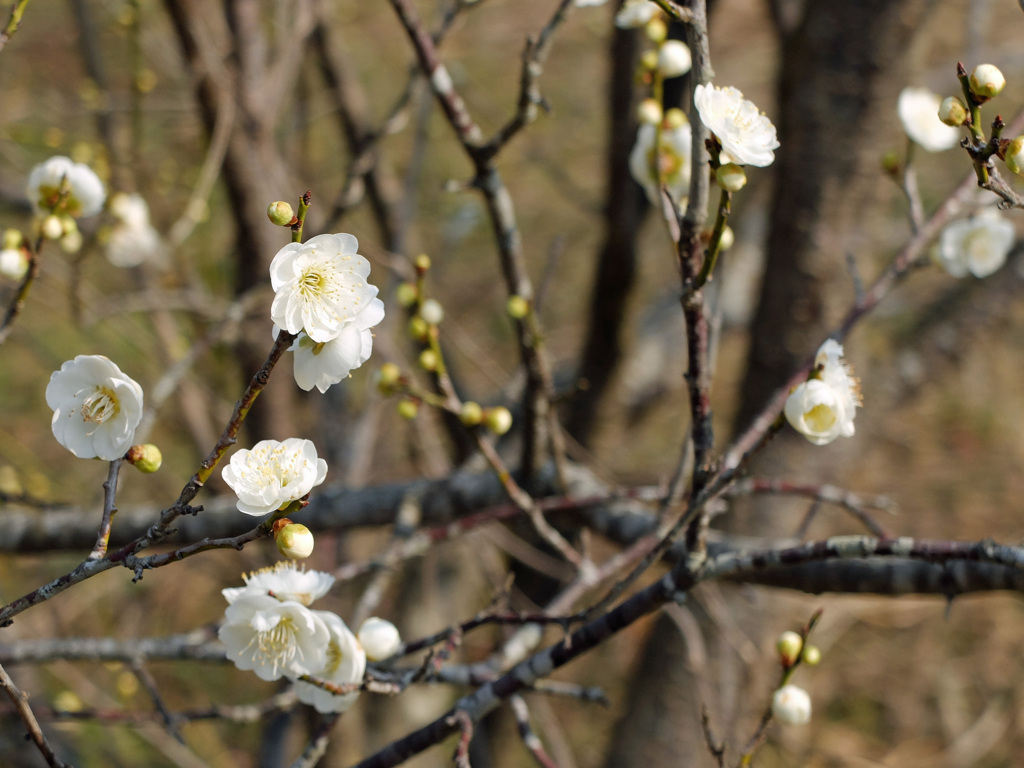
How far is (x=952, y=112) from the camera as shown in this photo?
2.77 ft

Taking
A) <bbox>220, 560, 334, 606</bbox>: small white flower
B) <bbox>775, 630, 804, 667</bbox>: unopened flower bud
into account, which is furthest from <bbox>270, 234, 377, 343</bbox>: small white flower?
<bbox>775, 630, 804, 667</bbox>: unopened flower bud

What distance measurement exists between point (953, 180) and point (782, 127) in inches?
131

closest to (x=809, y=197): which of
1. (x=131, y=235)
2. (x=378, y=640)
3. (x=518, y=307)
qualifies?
(x=518, y=307)

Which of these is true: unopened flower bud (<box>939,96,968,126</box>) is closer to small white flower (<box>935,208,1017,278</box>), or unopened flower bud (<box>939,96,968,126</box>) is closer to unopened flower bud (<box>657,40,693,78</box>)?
unopened flower bud (<box>657,40,693,78</box>)

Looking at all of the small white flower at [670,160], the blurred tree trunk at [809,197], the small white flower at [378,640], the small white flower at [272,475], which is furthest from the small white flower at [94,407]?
the blurred tree trunk at [809,197]

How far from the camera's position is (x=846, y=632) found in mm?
3750

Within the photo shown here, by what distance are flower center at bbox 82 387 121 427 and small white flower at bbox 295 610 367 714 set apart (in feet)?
1.06

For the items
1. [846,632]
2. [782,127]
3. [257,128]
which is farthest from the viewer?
[846,632]

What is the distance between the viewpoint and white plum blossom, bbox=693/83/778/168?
0.75 metres

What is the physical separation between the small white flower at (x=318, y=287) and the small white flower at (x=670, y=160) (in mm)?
673

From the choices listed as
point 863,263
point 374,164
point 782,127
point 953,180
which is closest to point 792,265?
point 863,263

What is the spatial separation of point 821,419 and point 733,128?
37cm

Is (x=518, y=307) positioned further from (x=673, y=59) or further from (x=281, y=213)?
(x=281, y=213)

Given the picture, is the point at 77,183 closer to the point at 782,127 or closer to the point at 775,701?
the point at 775,701
